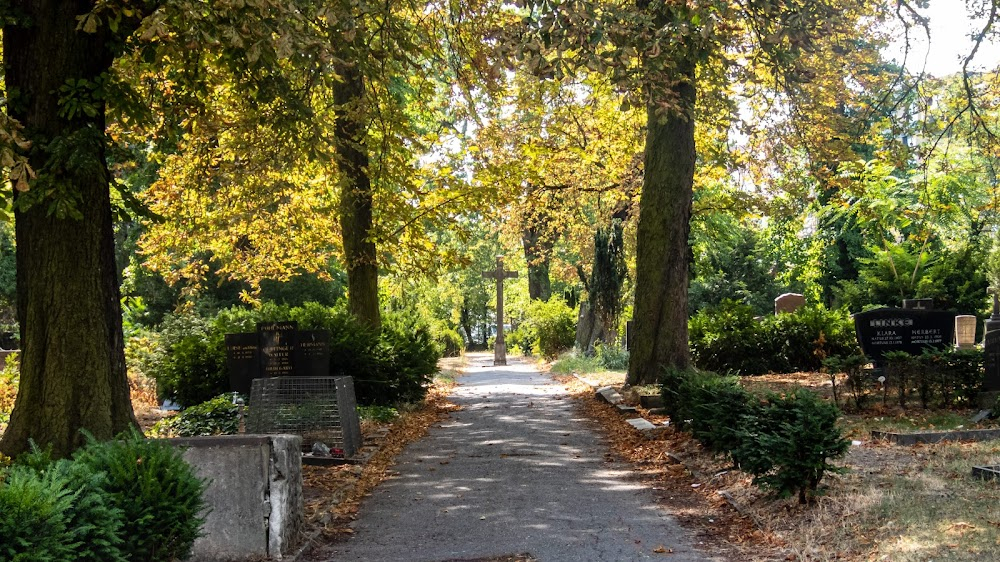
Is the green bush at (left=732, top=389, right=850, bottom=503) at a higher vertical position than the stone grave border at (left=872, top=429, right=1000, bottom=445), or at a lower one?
higher

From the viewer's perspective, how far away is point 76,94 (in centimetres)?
823

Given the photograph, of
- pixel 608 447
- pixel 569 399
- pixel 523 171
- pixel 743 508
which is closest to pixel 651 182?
pixel 523 171

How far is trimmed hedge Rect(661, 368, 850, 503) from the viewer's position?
25.8 feet

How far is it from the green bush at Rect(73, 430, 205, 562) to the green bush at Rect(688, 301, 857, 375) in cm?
1911

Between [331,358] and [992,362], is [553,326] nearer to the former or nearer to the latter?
[331,358]

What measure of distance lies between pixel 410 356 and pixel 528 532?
10.8 metres

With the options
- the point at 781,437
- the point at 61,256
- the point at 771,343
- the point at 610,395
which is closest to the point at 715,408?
the point at 781,437

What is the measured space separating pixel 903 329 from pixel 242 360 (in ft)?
40.0

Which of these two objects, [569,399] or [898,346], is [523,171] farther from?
[898,346]

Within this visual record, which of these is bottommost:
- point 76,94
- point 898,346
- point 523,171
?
point 898,346

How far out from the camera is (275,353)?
47.3 feet

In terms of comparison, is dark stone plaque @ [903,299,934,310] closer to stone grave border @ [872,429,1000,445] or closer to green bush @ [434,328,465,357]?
stone grave border @ [872,429,1000,445]

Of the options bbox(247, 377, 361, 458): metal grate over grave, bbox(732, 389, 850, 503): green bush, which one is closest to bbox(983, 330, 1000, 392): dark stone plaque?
bbox(732, 389, 850, 503): green bush

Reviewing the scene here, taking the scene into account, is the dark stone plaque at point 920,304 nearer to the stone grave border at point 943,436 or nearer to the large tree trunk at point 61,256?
the stone grave border at point 943,436
